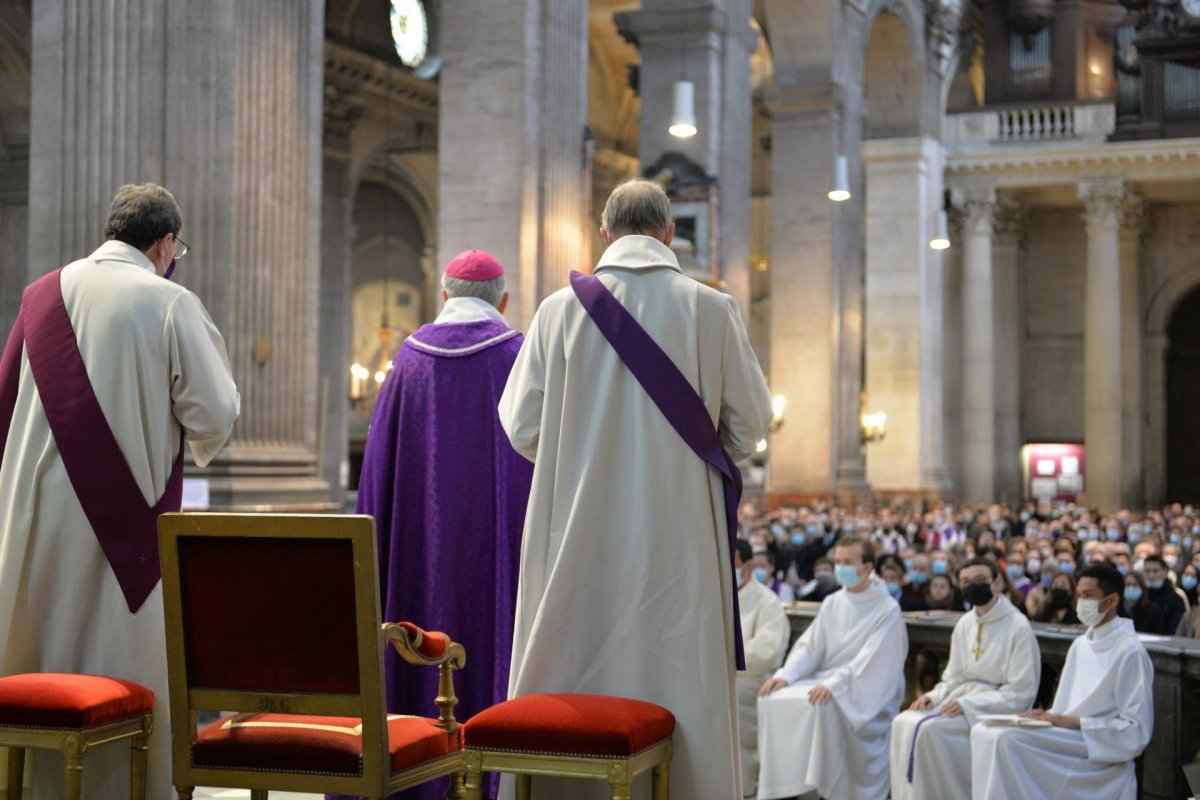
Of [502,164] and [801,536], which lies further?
[801,536]

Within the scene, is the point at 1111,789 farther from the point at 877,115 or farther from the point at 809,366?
the point at 877,115

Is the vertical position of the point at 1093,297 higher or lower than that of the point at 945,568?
higher

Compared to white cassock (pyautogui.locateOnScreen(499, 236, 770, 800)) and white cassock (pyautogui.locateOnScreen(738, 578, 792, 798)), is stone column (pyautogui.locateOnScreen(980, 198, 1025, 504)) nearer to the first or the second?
white cassock (pyautogui.locateOnScreen(738, 578, 792, 798))

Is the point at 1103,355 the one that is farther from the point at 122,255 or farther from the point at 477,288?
the point at 122,255

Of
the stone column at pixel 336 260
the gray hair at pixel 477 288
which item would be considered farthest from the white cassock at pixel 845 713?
the stone column at pixel 336 260

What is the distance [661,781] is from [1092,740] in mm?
4272

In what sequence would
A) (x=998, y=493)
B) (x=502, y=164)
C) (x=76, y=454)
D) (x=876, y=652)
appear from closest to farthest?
1. (x=76, y=454)
2. (x=876, y=652)
3. (x=502, y=164)
4. (x=998, y=493)

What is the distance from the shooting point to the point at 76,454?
4582mm

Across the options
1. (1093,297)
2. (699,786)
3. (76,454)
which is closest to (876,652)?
(699,786)

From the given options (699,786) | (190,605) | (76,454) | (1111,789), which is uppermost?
(76,454)

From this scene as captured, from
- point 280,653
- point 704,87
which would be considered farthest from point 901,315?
point 280,653

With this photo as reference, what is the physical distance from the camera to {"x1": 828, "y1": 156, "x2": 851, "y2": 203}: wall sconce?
73.3 ft

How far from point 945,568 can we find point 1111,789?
7.00m

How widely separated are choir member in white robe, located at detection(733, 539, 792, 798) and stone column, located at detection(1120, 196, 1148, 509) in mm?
28521
